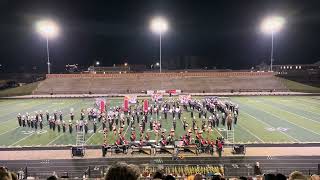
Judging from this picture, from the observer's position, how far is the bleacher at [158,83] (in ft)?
151

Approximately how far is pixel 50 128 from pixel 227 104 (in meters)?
12.5

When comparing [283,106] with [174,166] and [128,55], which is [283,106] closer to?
[174,166]

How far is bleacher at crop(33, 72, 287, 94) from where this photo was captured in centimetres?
4612

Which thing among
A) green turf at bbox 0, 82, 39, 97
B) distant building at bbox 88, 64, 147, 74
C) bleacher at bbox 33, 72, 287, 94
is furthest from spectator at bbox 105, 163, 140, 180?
distant building at bbox 88, 64, 147, 74

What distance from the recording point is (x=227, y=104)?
2595cm

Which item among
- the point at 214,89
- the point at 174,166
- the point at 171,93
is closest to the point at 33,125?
the point at 174,166

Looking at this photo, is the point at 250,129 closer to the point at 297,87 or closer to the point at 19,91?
the point at 297,87

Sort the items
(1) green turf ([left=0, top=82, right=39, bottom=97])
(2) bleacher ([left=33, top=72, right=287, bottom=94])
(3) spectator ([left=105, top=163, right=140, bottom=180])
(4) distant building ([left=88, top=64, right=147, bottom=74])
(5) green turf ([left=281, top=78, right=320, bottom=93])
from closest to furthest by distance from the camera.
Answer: (3) spectator ([left=105, top=163, right=140, bottom=180]) < (5) green turf ([left=281, top=78, right=320, bottom=93]) < (1) green turf ([left=0, top=82, right=39, bottom=97]) < (2) bleacher ([left=33, top=72, right=287, bottom=94]) < (4) distant building ([left=88, top=64, right=147, bottom=74])

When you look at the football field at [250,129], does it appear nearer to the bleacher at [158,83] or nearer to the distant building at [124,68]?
the bleacher at [158,83]

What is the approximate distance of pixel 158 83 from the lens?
160ft

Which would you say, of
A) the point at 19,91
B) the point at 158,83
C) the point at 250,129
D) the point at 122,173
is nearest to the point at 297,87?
the point at 158,83

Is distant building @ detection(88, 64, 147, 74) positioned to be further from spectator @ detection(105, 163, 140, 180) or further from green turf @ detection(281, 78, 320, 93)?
spectator @ detection(105, 163, 140, 180)

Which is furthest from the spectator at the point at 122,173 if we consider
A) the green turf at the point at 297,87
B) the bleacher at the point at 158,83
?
the green turf at the point at 297,87

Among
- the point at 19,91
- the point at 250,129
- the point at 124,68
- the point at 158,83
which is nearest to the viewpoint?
the point at 250,129
